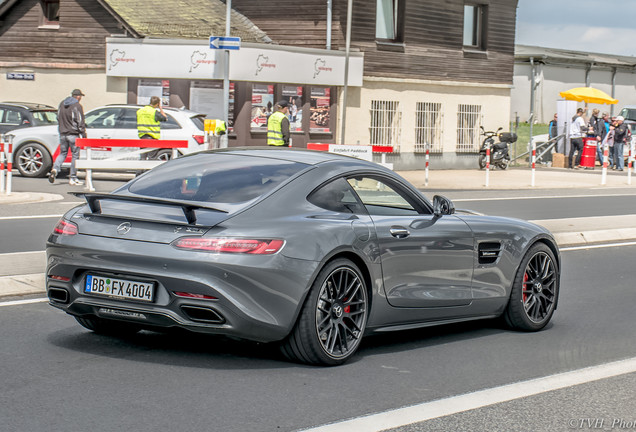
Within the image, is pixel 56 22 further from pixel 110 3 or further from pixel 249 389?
pixel 249 389

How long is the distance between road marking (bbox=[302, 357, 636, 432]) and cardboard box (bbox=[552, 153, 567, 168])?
32.8 m

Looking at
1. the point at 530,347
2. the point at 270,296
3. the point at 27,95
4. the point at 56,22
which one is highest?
the point at 56,22

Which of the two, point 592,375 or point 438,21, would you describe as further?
point 438,21

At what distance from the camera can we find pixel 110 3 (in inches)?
1266

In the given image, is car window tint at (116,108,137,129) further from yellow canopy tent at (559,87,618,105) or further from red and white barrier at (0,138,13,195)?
yellow canopy tent at (559,87,618,105)

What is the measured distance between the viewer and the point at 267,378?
6266 mm

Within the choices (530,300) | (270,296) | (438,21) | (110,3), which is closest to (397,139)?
(438,21)

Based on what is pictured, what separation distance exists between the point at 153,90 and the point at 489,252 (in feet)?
80.7

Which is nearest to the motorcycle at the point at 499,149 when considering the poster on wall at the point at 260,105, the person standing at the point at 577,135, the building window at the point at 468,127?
the building window at the point at 468,127

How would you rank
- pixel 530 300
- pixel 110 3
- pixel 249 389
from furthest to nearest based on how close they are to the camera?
pixel 110 3 < pixel 530 300 < pixel 249 389

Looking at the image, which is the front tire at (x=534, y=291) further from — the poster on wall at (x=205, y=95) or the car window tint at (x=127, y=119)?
the poster on wall at (x=205, y=95)

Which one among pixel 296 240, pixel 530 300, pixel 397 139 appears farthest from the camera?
pixel 397 139

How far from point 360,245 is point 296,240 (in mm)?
568

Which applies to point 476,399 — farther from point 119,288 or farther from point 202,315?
point 119,288
